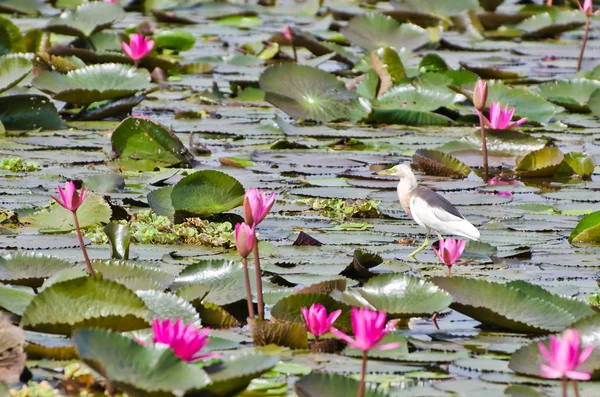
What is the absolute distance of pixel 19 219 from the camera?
354 cm

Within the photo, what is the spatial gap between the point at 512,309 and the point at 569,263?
0.75 meters

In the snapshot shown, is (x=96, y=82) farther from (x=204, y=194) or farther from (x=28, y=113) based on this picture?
(x=204, y=194)

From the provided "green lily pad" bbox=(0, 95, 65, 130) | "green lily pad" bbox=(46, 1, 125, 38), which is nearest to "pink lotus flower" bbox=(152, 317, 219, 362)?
"green lily pad" bbox=(0, 95, 65, 130)

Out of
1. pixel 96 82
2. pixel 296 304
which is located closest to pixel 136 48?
pixel 96 82

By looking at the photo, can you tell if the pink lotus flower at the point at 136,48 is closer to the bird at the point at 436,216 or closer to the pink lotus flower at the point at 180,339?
the bird at the point at 436,216

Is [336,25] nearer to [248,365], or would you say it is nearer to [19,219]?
[19,219]

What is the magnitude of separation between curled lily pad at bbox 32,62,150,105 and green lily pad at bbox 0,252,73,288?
9.28 feet

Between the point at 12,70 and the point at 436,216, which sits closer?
the point at 436,216

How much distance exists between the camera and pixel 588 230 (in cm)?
342

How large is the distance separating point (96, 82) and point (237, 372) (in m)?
3.99

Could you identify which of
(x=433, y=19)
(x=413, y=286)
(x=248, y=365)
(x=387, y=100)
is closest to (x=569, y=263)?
(x=413, y=286)

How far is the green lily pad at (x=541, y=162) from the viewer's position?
4711 mm

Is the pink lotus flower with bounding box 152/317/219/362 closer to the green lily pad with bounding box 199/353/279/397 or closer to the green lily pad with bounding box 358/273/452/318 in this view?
the green lily pad with bounding box 199/353/279/397

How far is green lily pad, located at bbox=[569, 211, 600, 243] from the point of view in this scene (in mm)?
3422
